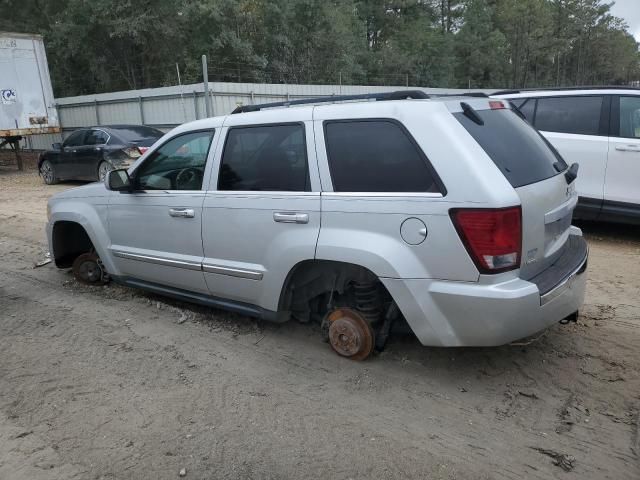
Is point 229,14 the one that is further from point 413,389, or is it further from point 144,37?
point 413,389

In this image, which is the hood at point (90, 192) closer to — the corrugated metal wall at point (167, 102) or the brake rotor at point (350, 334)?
the brake rotor at point (350, 334)

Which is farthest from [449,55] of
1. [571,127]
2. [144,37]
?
[571,127]

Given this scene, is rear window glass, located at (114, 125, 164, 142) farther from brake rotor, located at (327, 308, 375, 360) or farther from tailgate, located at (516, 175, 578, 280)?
tailgate, located at (516, 175, 578, 280)

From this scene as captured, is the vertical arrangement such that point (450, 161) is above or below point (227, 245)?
above

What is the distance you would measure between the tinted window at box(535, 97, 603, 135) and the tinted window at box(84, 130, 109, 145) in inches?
410

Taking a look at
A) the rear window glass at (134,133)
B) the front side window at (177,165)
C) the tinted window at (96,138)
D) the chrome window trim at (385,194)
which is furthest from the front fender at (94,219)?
the tinted window at (96,138)

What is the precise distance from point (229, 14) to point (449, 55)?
69.8 ft

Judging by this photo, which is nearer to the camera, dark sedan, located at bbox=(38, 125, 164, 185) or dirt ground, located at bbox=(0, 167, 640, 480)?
dirt ground, located at bbox=(0, 167, 640, 480)

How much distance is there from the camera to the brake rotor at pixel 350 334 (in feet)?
12.2

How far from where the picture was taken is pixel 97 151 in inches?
534

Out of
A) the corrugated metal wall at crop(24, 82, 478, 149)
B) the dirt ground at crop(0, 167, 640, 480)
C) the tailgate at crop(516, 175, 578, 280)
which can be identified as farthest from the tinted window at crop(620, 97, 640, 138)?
the corrugated metal wall at crop(24, 82, 478, 149)

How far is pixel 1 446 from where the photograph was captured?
10.0ft

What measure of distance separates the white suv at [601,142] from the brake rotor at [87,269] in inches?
199

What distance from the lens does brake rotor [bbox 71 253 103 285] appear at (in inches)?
223
